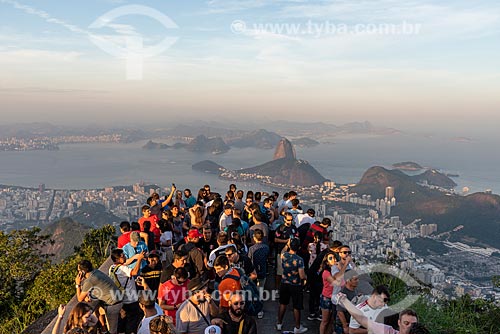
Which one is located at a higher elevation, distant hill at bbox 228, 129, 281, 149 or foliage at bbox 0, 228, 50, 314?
foliage at bbox 0, 228, 50, 314

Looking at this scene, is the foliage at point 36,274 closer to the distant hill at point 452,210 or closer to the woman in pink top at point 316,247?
the woman in pink top at point 316,247

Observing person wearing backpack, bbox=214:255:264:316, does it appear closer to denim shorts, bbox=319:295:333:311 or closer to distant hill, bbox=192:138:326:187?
denim shorts, bbox=319:295:333:311

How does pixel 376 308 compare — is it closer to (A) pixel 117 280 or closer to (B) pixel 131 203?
(A) pixel 117 280

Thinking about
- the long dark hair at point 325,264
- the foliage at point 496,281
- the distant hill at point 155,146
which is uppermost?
the long dark hair at point 325,264

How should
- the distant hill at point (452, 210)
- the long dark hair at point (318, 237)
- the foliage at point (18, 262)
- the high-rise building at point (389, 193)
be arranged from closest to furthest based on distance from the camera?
the long dark hair at point (318, 237)
the foliage at point (18, 262)
the distant hill at point (452, 210)
the high-rise building at point (389, 193)

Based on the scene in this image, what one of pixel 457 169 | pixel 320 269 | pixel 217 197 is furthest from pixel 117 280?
pixel 457 169

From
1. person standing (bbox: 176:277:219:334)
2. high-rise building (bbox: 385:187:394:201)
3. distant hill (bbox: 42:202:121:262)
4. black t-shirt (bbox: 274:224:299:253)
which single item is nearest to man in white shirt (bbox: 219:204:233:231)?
black t-shirt (bbox: 274:224:299:253)

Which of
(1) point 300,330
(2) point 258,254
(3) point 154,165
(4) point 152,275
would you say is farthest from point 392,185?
(3) point 154,165

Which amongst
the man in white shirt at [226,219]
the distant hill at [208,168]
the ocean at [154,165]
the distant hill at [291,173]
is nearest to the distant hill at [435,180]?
the ocean at [154,165]
